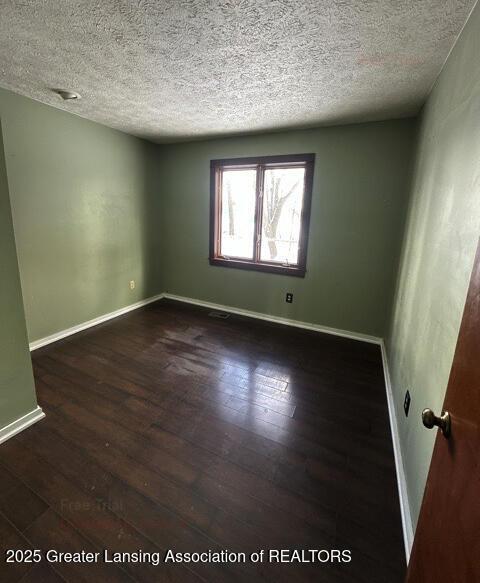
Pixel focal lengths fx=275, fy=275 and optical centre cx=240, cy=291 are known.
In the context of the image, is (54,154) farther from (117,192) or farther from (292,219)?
(292,219)

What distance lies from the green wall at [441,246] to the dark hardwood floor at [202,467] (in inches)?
12.2

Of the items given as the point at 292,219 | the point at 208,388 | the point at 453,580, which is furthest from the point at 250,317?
the point at 453,580

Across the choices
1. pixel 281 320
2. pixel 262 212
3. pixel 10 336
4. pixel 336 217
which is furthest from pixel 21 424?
pixel 336 217

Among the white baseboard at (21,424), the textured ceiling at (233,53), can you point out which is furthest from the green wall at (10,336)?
the textured ceiling at (233,53)

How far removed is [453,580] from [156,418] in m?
1.67

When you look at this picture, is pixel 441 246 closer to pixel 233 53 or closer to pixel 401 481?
pixel 401 481

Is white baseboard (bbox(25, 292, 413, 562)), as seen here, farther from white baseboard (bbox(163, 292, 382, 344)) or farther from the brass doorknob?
the brass doorknob

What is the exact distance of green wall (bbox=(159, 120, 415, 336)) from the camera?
2.82 m

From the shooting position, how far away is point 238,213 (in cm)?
375

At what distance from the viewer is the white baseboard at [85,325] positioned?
2.82m

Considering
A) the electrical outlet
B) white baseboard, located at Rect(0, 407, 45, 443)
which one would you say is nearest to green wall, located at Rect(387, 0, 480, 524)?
the electrical outlet

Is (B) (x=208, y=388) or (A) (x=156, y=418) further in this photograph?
(B) (x=208, y=388)

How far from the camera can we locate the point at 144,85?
83.6 inches

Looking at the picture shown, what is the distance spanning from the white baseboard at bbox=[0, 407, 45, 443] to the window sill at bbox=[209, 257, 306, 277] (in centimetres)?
261
